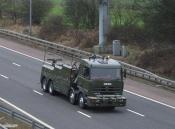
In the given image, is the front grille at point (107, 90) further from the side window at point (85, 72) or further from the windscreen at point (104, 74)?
the side window at point (85, 72)

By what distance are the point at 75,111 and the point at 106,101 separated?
5.31 ft

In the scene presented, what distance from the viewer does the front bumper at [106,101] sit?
30453 mm

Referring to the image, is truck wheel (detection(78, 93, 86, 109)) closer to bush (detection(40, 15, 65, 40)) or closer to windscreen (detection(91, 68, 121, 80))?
windscreen (detection(91, 68, 121, 80))

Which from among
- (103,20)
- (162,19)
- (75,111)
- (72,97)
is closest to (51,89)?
(72,97)

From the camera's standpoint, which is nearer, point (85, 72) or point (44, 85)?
point (85, 72)

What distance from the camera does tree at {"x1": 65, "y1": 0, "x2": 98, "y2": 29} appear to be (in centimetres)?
6419

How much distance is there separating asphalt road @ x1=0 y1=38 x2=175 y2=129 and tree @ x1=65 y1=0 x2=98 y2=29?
24320mm

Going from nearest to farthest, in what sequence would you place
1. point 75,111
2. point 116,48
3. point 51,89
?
point 75,111
point 51,89
point 116,48

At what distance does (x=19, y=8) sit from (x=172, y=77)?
119ft

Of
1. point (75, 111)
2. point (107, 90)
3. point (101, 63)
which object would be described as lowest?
point (75, 111)

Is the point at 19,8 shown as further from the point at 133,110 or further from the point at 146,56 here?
the point at 133,110

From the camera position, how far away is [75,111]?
30594 mm

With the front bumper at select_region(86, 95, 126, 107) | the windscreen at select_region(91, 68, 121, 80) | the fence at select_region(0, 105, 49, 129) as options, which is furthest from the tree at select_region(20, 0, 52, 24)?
the fence at select_region(0, 105, 49, 129)

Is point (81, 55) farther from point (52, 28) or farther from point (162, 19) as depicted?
point (52, 28)
